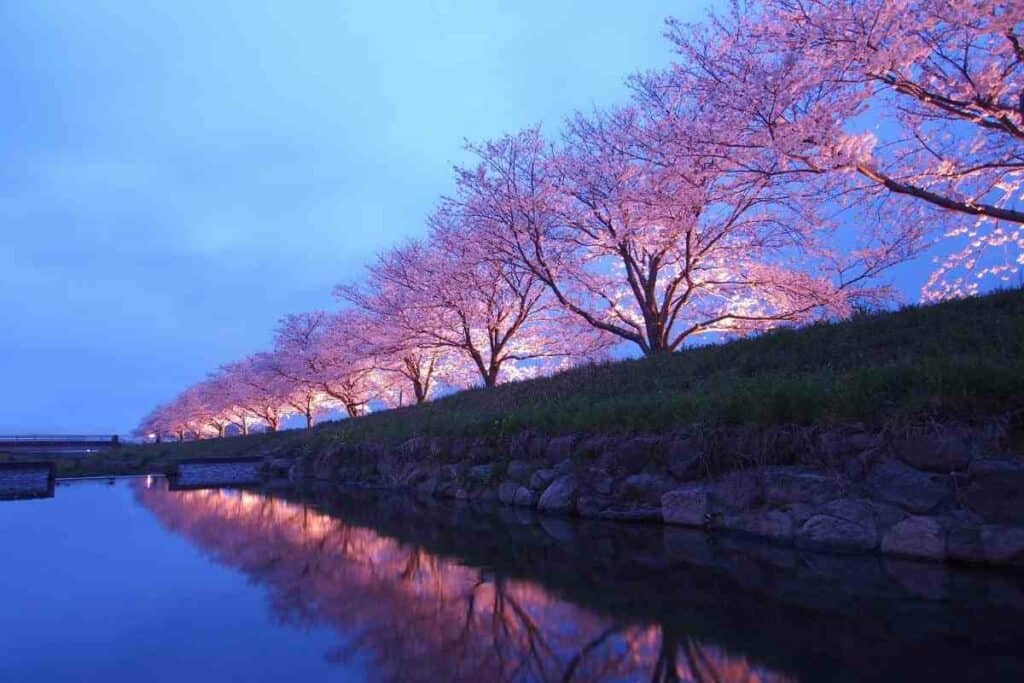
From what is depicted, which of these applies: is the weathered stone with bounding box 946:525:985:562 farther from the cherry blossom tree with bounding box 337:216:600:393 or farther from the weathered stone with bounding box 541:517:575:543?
the cherry blossom tree with bounding box 337:216:600:393

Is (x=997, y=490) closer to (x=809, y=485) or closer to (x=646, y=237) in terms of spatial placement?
(x=809, y=485)

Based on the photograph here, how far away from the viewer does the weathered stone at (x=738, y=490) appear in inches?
226

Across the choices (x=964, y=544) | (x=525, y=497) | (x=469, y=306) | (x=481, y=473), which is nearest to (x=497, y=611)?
(x=964, y=544)

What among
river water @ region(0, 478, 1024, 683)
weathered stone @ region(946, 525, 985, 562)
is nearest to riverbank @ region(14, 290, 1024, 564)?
weathered stone @ region(946, 525, 985, 562)

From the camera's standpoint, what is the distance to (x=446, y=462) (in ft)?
34.9

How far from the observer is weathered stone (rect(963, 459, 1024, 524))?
4230 millimetres

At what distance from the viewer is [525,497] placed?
833 centimetres

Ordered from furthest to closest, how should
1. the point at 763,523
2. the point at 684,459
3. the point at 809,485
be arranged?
the point at 684,459 < the point at 763,523 < the point at 809,485

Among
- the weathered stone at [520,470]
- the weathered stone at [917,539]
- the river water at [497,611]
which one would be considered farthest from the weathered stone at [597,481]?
the weathered stone at [917,539]

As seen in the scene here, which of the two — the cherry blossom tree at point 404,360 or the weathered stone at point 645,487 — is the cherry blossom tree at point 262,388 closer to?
the cherry blossom tree at point 404,360

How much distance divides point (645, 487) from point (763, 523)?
4.87 feet

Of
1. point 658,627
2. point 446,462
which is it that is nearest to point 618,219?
point 446,462

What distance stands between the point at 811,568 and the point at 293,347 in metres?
31.5

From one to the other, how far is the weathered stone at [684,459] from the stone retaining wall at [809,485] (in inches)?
0.5
